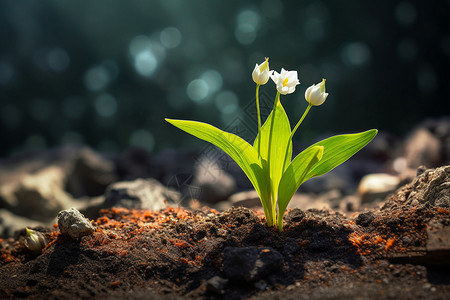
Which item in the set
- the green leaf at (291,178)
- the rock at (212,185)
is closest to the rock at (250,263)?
→ the green leaf at (291,178)

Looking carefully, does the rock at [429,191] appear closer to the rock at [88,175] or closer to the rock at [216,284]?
the rock at [216,284]

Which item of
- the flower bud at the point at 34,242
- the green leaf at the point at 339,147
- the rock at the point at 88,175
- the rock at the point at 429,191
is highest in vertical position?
the rock at the point at 88,175

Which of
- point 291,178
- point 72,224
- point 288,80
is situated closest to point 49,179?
point 72,224

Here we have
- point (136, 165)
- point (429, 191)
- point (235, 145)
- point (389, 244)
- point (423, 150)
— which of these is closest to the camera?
point (389, 244)

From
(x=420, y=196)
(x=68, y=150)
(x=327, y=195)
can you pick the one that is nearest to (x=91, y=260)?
(x=420, y=196)

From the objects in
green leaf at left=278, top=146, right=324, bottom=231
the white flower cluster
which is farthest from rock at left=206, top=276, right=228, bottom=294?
the white flower cluster

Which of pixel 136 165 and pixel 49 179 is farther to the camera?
pixel 136 165

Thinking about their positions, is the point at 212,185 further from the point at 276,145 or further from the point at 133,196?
the point at 276,145
